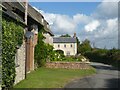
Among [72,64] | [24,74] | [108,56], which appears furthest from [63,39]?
[24,74]

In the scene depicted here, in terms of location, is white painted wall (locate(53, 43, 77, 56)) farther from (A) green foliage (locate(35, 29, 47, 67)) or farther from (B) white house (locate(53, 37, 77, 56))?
(A) green foliage (locate(35, 29, 47, 67))

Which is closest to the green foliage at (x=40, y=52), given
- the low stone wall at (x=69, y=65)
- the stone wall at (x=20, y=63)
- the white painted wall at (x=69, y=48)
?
the low stone wall at (x=69, y=65)

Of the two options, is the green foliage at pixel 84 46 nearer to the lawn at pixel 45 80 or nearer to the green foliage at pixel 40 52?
the green foliage at pixel 40 52

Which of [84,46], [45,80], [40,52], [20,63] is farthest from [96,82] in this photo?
[84,46]

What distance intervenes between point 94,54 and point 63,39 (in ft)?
116

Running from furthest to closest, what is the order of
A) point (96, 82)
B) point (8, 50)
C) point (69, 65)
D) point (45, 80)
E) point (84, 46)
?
point (84, 46) < point (69, 65) < point (96, 82) < point (45, 80) < point (8, 50)

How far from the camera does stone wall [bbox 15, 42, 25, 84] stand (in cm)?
1898

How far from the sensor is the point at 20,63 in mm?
20031

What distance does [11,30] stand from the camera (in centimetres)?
1595

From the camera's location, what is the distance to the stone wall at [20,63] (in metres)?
19.0

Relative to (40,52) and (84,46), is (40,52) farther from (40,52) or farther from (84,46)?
(84,46)

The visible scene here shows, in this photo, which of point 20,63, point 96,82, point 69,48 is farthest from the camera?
point 69,48

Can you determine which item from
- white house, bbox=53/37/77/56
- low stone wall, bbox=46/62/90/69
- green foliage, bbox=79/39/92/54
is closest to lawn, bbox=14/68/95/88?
low stone wall, bbox=46/62/90/69

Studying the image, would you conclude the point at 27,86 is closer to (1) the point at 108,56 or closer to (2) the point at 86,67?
(2) the point at 86,67
